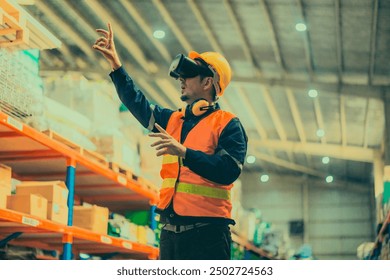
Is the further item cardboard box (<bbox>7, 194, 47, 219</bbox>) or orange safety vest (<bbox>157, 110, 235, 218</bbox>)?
cardboard box (<bbox>7, 194, 47, 219</bbox>)

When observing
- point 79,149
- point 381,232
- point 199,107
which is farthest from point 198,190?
point 381,232

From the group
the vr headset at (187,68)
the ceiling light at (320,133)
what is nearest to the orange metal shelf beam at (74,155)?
the vr headset at (187,68)

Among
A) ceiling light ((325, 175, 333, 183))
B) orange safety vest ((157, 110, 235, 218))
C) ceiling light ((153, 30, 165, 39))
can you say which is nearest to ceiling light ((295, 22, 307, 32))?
ceiling light ((153, 30, 165, 39))

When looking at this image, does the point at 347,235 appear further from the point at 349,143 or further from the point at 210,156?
the point at 210,156

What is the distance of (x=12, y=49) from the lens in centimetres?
345

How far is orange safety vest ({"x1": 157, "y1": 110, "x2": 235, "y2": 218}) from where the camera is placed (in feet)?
7.97

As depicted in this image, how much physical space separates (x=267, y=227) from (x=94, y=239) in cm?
Result: 607

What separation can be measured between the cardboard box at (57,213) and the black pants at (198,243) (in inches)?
60.0

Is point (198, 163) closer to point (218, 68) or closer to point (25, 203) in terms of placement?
point (218, 68)

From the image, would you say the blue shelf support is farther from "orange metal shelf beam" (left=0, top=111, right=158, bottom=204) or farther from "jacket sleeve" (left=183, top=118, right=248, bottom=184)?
"jacket sleeve" (left=183, top=118, right=248, bottom=184)

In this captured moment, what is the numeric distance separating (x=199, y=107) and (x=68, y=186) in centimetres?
170

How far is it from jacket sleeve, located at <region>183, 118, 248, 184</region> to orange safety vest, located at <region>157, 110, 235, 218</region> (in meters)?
0.04

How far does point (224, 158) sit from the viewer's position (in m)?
2.35
